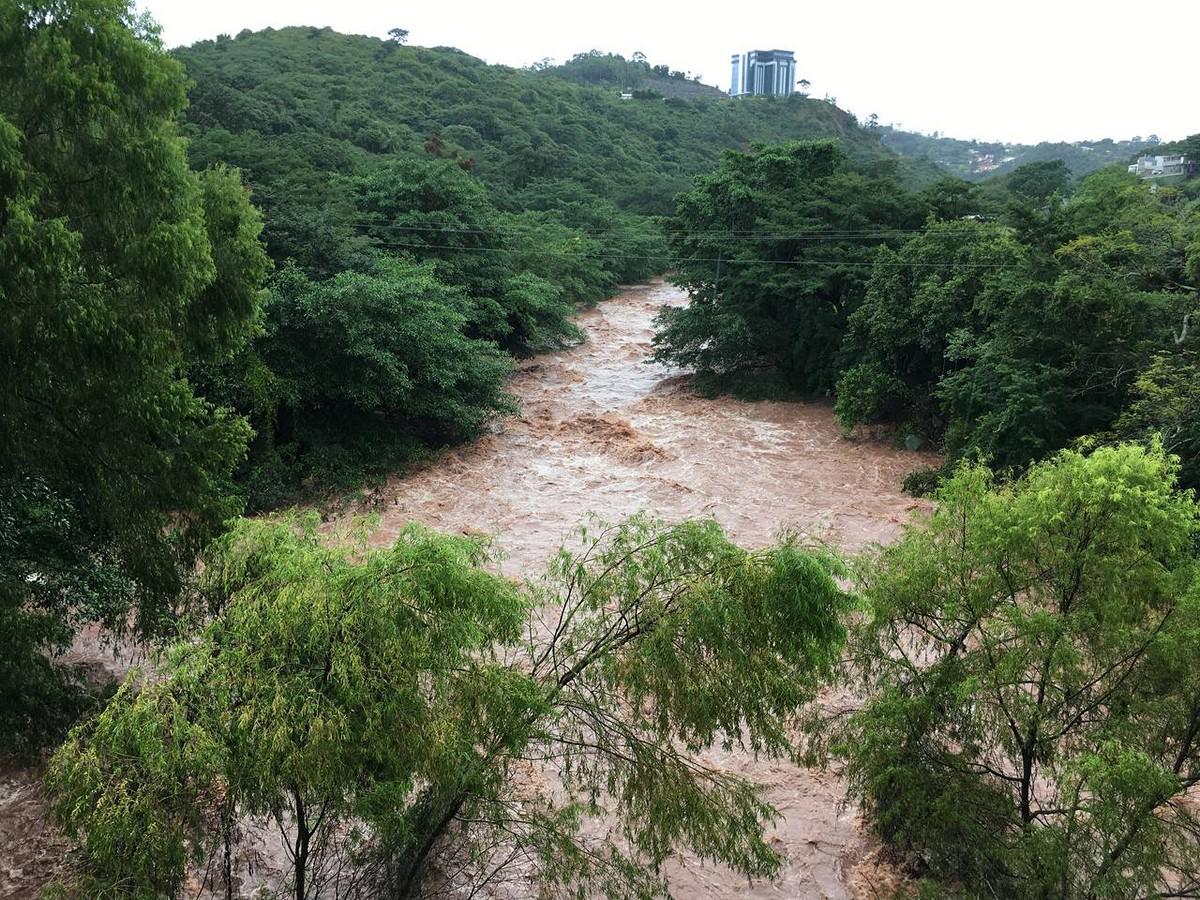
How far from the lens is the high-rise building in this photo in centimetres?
13950

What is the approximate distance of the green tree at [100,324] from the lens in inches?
259

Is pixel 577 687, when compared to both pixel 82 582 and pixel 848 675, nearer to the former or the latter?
pixel 848 675

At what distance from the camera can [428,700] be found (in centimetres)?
512

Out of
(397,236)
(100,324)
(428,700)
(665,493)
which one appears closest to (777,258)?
(665,493)

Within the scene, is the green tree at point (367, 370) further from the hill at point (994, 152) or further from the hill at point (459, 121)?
the hill at point (994, 152)

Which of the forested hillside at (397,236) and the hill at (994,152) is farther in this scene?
the hill at (994,152)

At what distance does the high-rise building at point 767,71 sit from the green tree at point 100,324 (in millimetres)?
143962

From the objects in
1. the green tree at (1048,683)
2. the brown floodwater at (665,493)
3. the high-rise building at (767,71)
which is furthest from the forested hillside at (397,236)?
the high-rise building at (767,71)

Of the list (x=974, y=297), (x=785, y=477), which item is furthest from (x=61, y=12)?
(x=974, y=297)

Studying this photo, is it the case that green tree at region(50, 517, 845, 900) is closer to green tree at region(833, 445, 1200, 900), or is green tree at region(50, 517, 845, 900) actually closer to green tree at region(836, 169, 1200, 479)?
green tree at region(833, 445, 1200, 900)

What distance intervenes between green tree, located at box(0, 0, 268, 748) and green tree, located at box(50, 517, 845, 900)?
5.82ft

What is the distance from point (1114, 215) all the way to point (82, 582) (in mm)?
24352

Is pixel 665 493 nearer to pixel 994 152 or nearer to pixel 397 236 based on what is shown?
pixel 397 236

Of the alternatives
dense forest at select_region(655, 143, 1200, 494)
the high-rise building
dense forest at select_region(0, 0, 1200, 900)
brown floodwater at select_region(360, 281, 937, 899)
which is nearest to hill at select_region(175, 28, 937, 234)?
brown floodwater at select_region(360, 281, 937, 899)
